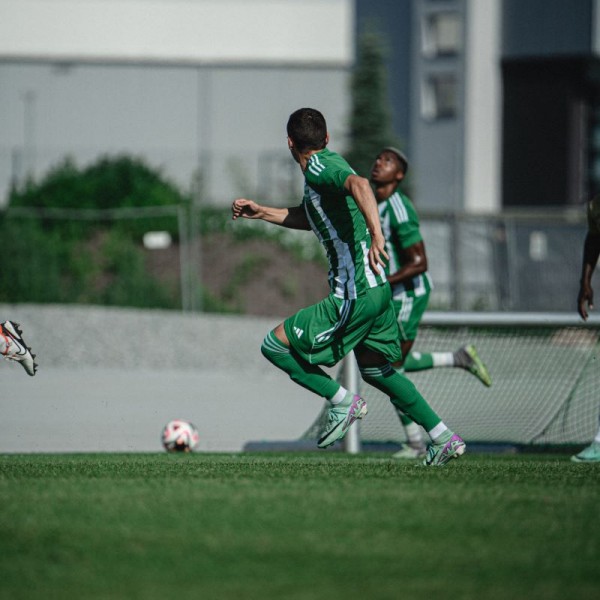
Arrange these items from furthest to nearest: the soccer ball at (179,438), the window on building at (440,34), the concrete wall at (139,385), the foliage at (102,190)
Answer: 1. the window on building at (440,34)
2. the foliage at (102,190)
3. the concrete wall at (139,385)
4. the soccer ball at (179,438)

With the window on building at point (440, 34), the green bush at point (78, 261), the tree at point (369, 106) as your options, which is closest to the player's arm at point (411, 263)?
the green bush at point (78, 261)

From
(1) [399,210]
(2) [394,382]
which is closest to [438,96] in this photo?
(1) [399,210]

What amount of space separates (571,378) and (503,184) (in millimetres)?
30271

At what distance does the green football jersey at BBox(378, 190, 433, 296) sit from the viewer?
366 inches

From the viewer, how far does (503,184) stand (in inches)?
1640

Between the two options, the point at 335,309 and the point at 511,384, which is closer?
the point at 335,309

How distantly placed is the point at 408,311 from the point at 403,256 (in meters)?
0.40

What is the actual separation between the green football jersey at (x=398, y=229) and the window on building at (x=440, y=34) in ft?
109

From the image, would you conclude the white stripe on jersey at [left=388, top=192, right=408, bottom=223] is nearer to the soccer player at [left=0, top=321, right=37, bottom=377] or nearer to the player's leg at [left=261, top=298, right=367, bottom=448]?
the player's leg at [left=261, top=298, right=367, bottom=448]

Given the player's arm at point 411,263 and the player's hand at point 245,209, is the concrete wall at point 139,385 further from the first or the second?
the player's hand at point 245,209

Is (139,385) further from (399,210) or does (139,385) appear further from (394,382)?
(394,382)

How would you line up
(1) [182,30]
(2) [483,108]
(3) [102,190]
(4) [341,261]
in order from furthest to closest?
(1) [182,30] < (2) [483,108] < (3) [102,190] < (4) [341,261]

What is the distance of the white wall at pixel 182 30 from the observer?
42.7m

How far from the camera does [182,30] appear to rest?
43938 millimetres
